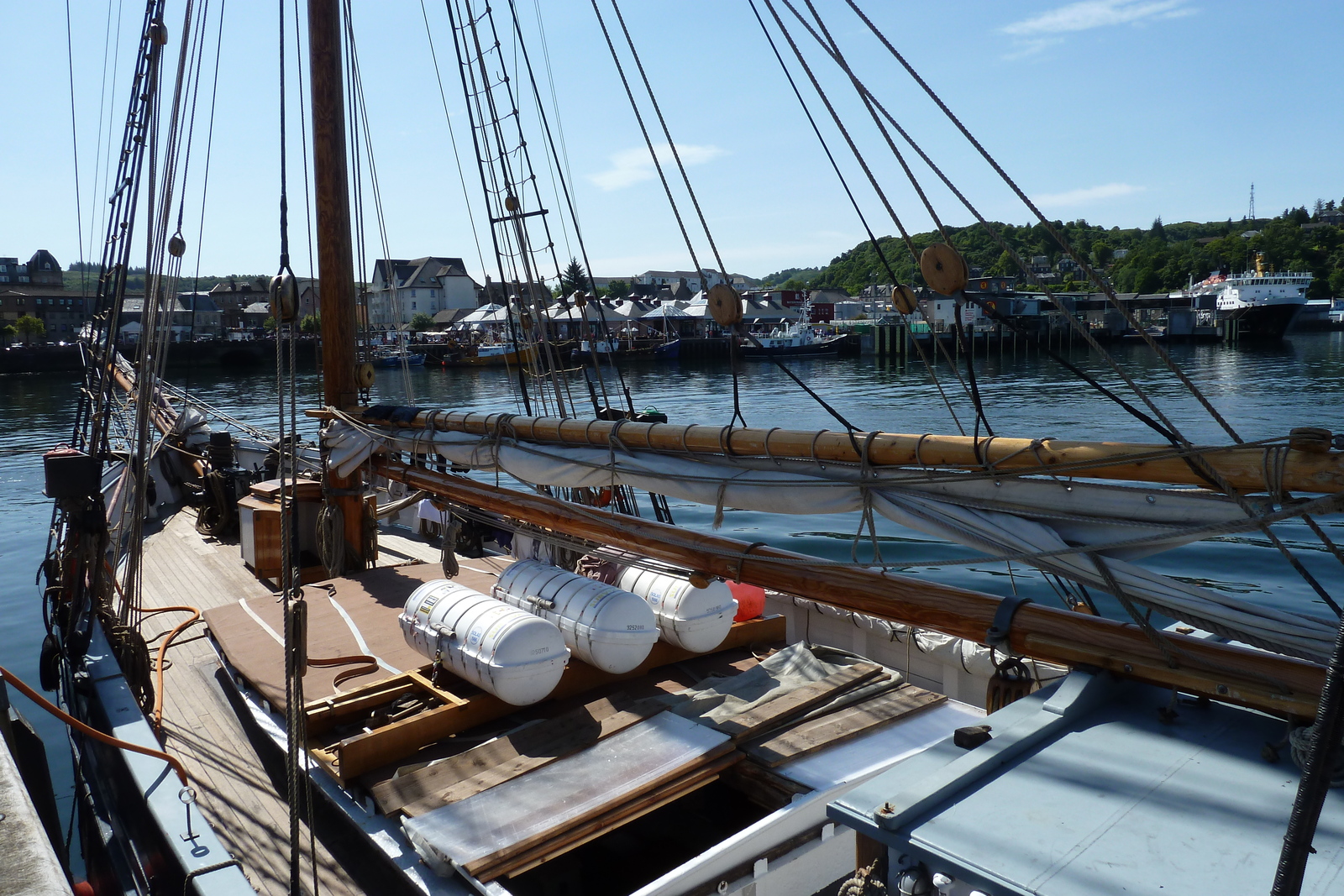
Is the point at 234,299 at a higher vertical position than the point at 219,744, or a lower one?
higher

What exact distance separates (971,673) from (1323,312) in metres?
110

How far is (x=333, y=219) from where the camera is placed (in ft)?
27.2

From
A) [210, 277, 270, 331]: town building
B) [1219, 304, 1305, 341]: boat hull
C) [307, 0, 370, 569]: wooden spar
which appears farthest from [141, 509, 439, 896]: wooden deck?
[210, 277, 270, 331]: town building

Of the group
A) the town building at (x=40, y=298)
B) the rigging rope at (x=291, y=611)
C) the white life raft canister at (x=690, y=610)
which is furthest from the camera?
the town building at (x=40, y=298)

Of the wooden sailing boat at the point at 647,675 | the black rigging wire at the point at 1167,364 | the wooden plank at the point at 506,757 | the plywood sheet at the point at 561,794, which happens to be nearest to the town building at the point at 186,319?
the wooden sailing boat at the point at 647,675

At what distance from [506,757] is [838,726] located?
1940 mm

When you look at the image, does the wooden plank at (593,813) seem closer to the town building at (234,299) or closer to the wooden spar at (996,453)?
the wooden spar at (996,453)

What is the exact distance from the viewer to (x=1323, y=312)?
309ft

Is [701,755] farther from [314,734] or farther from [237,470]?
[237,470]

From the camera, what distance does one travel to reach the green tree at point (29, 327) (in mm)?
78812

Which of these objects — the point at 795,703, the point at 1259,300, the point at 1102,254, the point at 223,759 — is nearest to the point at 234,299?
the point at 1259,300

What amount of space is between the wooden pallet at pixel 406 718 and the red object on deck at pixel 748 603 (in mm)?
1018

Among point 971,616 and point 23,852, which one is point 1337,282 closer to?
point 971,616

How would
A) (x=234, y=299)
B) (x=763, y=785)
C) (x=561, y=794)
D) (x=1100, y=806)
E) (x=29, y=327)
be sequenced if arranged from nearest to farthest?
(x=1100, y=806)
(x=561, y=794)
(x=763, y=785)
(x=29, y=327)
(x=234, y=299)
